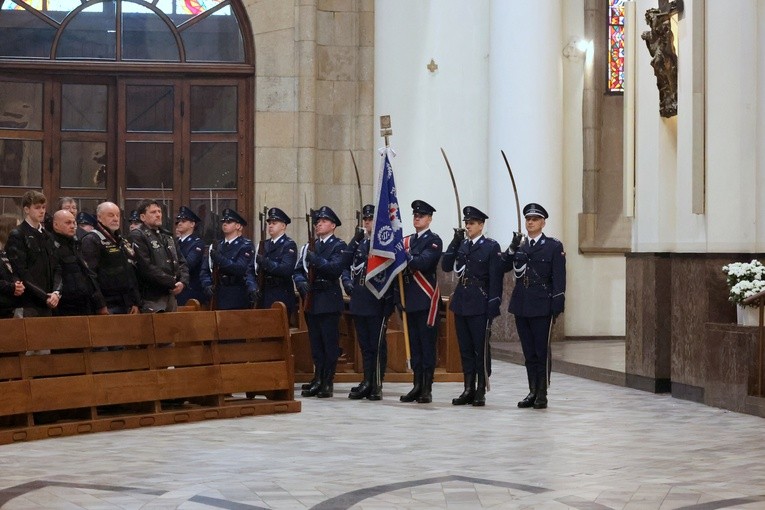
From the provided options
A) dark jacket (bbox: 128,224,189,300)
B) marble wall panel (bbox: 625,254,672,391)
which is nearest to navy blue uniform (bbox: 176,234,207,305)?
dark jacket (bbox: 128,224,189,300)

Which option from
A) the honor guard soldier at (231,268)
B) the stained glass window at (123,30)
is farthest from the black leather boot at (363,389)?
the stained glass window at (123,30)

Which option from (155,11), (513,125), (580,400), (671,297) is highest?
(155,11)

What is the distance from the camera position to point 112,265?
10.5 m

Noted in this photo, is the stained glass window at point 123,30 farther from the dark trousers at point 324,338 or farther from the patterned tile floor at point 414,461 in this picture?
the patterned tile floor at point 414,461

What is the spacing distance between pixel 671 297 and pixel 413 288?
2282 millimetres

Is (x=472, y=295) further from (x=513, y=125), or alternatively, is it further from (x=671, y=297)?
(x=513, y=125)

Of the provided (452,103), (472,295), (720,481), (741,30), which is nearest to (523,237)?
(472,295)

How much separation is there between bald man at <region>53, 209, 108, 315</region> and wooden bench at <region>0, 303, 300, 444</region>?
0.37 metres

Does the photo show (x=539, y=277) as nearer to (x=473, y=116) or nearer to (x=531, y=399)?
(x=531, y=399)

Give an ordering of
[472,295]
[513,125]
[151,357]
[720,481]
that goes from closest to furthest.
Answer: [720,481] → [151,357] → [472,295] → [513,125]

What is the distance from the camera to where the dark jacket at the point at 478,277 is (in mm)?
11250

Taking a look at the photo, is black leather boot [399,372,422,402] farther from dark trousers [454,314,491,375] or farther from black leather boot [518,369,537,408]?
black leather boot [518,369,537,408]

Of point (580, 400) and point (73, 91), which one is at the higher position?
point (73, 91)

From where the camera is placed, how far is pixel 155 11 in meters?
17.4
